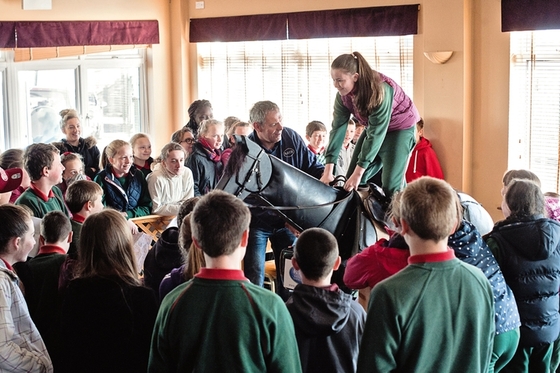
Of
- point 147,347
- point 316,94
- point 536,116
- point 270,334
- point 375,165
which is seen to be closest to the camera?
point 270,334

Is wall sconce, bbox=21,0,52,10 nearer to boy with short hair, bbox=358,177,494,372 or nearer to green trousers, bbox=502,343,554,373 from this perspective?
green trousers, bbox=502,343,554,373

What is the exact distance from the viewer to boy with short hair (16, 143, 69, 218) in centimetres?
426

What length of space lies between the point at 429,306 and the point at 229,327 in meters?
0.56

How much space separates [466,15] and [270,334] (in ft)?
18.3

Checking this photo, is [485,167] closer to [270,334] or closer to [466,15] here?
[466,15]

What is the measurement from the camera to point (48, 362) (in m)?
2.65

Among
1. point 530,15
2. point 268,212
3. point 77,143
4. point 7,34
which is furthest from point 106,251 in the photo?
point 7,34

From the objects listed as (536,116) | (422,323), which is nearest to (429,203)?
(422,323)

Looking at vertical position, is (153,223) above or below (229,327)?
below

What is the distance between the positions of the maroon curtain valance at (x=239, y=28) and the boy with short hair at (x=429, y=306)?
6396 mm

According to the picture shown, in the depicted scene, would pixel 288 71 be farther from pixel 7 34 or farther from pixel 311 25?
pixel 7 34

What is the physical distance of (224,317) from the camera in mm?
2096

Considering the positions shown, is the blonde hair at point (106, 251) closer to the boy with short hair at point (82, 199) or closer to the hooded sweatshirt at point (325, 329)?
the hooded sweatshirt at point (325, 329)

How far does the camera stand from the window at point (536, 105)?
679 cm
